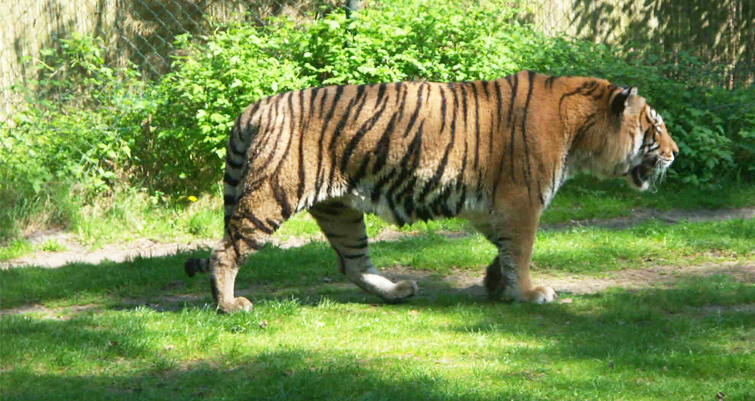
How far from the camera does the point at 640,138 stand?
7.24 metres

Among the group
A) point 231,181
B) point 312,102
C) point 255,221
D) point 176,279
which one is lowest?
point 176,279

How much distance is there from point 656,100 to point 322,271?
514 cm

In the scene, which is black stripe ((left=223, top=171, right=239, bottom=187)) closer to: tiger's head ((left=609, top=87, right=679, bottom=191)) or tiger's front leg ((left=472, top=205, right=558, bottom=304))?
tiger's front leg ((left=472, top=205, right=558, bottom=304))

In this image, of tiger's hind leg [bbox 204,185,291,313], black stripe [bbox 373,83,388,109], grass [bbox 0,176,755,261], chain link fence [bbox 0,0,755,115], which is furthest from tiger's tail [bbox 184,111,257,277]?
chain link fence [bbox 0,0,755,115]

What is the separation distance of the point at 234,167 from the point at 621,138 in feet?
9.26

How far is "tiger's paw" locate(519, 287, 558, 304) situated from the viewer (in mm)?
6879

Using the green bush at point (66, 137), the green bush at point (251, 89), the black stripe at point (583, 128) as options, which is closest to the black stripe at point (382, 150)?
the black stripe at point (583, 128)

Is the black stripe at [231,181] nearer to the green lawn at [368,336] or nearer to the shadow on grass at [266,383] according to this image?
the green lawn at [368,336]

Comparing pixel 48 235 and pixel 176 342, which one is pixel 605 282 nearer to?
pixel 176 342

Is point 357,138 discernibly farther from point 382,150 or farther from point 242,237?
point 242,237

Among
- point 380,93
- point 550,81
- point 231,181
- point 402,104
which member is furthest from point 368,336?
point 550,81

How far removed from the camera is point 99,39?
11.0m

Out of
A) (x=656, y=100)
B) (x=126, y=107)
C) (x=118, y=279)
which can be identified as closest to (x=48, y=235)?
(x=126, y=107)

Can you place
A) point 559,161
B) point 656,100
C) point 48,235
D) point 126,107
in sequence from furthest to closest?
1. point 656,100
2. point 126,107
3. point 48,235
4. point 559,161
